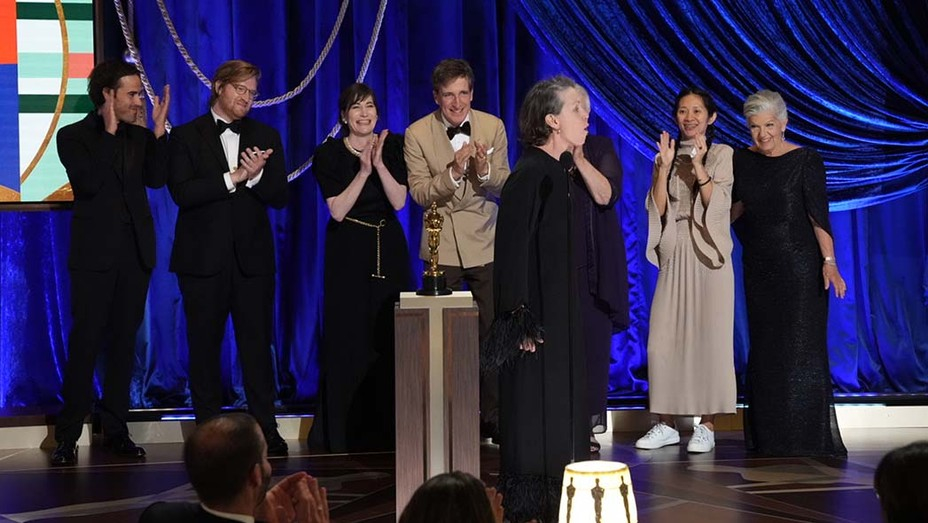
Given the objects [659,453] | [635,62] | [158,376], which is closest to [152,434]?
[158,376]

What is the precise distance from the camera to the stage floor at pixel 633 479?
470 centimetres

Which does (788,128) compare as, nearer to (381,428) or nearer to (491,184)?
(491,184)

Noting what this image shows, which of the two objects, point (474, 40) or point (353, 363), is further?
point (474, 40)

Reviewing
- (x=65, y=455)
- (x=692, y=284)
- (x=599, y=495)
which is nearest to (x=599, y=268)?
(x=692, y=284)

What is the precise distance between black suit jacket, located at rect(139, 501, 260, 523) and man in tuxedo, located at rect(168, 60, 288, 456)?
3.36 meters

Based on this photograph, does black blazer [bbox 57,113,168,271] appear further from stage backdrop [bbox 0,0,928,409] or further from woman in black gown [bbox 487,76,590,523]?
woman in black gown [bbox 487,76,590,523]

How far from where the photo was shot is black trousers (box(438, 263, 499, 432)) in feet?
18.8

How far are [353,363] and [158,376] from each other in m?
1.14

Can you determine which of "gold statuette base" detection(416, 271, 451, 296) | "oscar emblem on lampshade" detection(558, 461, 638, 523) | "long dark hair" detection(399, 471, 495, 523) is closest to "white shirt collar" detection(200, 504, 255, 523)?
"long dark hair" detection(399, 471, 495, 523)

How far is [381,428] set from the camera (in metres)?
6.04

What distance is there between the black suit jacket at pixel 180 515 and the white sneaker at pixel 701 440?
3.70m

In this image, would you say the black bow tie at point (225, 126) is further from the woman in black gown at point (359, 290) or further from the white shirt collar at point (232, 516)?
the white shirt collar at point (232, 516)

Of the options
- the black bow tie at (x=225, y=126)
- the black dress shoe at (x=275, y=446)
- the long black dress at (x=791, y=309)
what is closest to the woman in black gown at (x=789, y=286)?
the long black dress at (x=791, y=309)

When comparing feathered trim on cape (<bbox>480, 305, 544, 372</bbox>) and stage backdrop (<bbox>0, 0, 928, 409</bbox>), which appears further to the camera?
stage backdrop (<bbox>0, 0, 928, 409</bbox>)
